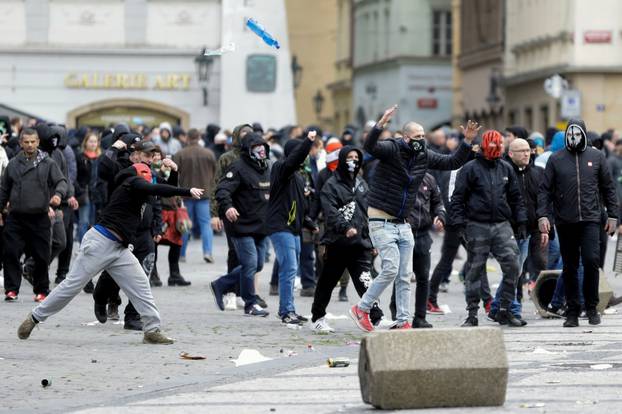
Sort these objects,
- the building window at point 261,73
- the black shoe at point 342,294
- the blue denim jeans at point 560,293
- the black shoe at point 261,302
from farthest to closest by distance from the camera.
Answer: the building window at point 261,73 → the black shoe at point 342,294 → the black shoe at point 261,302 → the blue denim jeans at point 560,293

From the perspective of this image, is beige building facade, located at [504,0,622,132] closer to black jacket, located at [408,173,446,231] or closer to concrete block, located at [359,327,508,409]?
black jacket, located at [408,173,446,231]

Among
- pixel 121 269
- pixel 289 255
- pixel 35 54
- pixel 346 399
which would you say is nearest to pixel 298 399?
pixel 346 399

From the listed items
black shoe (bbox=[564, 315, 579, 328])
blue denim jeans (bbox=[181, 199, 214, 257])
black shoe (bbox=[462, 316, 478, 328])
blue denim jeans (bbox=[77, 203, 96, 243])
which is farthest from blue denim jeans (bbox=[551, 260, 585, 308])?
blue denim jeans (bbox=[77, 203, 96, 243])

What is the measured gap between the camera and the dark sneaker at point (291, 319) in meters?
17.1

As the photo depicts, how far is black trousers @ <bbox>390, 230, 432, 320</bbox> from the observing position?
16688 millimetres

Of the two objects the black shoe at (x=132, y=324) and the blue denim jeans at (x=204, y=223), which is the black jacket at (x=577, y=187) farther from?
the blue denim jeans at (x=204, y=223)

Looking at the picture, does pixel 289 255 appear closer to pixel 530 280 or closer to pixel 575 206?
pixel 575 206

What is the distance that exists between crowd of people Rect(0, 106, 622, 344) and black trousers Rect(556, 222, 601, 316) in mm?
12

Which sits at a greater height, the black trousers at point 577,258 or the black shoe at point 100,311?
the black trousers at point 577,258

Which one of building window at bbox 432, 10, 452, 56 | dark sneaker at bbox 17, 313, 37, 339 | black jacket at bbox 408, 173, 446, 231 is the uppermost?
building window at bbox 432, 10, 452, 56

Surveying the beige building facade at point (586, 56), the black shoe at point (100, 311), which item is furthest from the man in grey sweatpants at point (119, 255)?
the beige building facade at point (586, 56)

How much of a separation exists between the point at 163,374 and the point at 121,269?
78.1 inches

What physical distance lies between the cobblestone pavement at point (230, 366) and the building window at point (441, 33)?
5437cm

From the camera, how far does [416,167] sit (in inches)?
631
